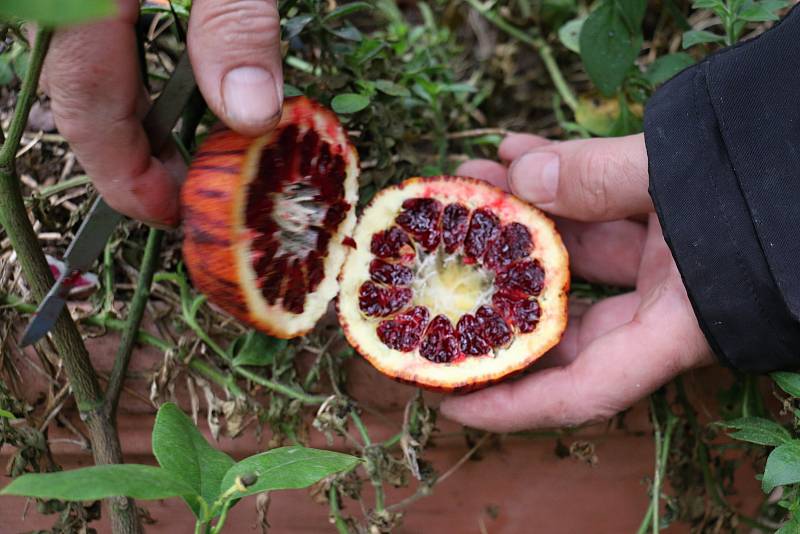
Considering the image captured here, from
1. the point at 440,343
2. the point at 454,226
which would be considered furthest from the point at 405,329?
the point at 454,226

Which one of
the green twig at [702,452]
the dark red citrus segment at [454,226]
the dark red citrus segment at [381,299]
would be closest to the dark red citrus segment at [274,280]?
the dark red citrus segment at [381,299]

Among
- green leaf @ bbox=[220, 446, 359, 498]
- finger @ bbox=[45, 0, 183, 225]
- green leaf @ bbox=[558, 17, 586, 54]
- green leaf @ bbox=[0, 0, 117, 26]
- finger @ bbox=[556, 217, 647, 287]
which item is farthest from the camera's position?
green leaf @ bbox=[558, 17, 586, 54]

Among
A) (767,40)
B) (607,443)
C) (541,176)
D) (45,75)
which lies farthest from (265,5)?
(607,443)

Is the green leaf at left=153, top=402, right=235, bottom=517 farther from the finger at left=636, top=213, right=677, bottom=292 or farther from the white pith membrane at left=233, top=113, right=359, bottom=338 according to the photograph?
the finger at left=636, top=213, right=677, bottom=292

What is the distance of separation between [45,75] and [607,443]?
82cm

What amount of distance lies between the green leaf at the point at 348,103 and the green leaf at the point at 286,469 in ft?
1.40

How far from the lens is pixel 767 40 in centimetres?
76

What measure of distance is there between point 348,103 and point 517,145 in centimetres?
31

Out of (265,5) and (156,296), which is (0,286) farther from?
(265,5)

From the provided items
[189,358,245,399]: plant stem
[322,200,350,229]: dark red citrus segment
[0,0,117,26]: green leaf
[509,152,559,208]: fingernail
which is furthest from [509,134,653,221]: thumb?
[0,0,117,26]: green leaf

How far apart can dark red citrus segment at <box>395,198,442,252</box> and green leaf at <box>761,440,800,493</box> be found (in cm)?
47

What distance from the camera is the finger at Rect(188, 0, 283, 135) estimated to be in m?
0.69

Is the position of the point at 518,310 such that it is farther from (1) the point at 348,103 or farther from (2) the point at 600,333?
(1) the point at 348,103

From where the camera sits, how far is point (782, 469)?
25.7 inches
